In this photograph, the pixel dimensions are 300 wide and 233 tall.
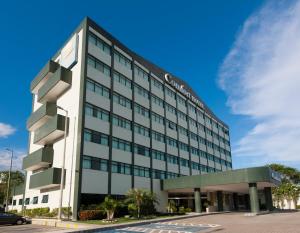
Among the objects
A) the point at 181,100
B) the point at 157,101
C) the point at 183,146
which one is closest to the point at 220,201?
the point at 183,146

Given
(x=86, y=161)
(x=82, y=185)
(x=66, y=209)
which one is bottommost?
(x=66, y=209)

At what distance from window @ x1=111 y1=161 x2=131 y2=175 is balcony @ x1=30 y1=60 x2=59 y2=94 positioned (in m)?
16.6

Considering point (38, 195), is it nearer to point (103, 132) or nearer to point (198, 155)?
point (103, 132)

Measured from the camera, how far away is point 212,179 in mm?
41031

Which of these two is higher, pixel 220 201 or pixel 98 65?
pixel 98 65

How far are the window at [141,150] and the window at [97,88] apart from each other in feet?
29.7

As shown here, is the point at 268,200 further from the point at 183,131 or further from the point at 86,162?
the point at 86,162

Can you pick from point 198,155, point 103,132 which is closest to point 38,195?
point 103,132

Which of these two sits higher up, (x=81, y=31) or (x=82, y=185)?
(x=81, y=31)

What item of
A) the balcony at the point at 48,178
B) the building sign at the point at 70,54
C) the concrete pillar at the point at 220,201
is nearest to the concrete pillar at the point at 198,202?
the concrete pillar at the point at 220,201

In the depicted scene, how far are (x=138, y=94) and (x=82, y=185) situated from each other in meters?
18.9

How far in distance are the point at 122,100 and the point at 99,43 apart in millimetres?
8847

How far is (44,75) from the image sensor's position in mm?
44000

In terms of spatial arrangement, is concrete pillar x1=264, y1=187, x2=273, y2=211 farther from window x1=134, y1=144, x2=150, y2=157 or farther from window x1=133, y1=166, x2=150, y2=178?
window x1=134, y1=144, x2=150, y2=157
